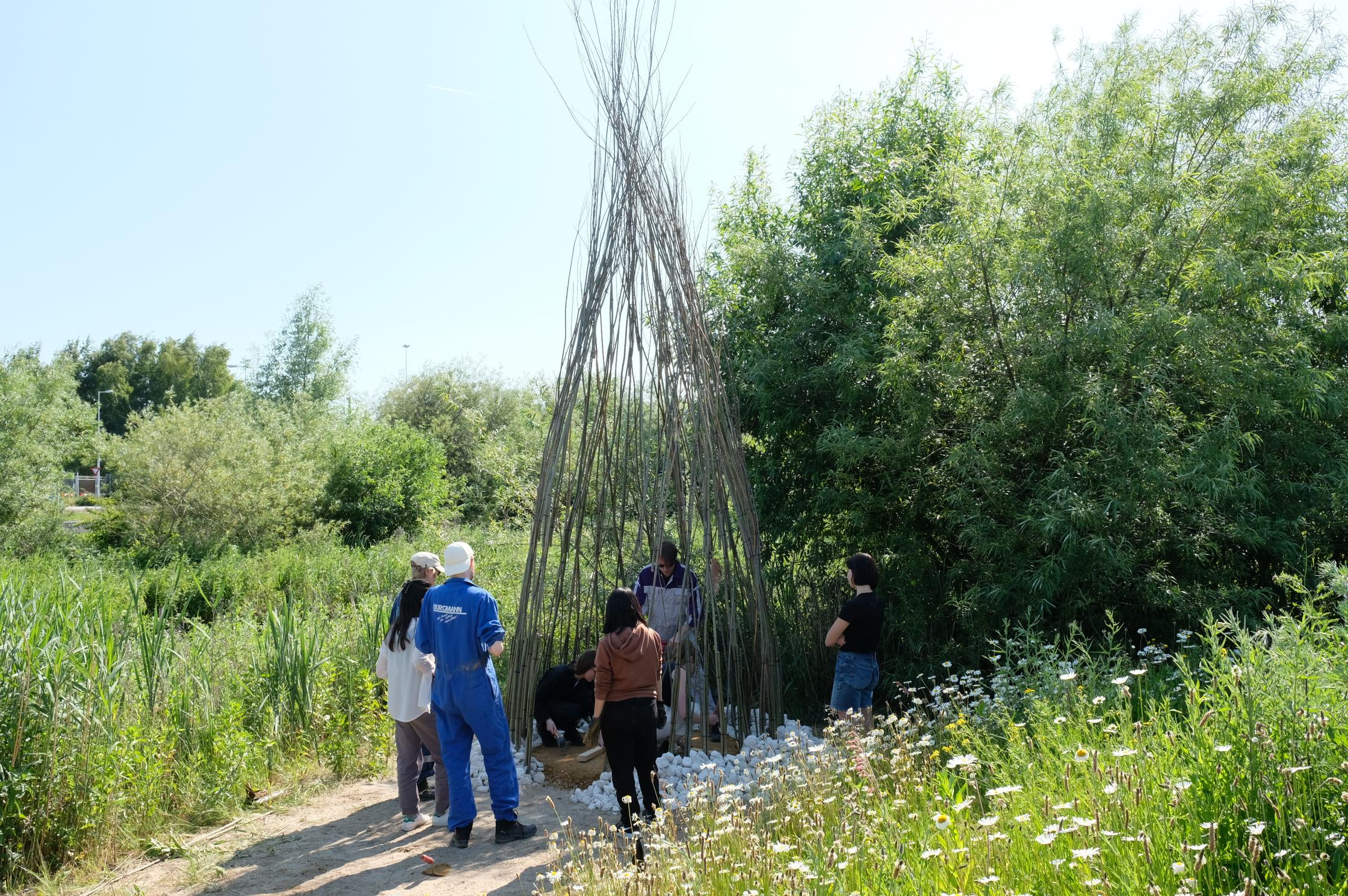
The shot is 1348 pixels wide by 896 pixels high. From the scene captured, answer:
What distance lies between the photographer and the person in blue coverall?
4043 mm

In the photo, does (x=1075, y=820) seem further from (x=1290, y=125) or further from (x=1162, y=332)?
(x=1290, y=125)

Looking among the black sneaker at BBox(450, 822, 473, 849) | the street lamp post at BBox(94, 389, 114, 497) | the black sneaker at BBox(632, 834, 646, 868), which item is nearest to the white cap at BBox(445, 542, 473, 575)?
the black sneaker at BBox(450, 822, 473, 849)

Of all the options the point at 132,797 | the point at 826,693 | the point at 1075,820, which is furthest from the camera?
the point at 826,693

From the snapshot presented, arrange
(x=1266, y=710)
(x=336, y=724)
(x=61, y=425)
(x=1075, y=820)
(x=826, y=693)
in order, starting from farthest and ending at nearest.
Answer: (x=61, y=425) < (x=826, y=693) < (x=336, y=724) < (x=1266, y=710) < (x=1075, y=820)

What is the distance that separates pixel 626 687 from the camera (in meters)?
3.76

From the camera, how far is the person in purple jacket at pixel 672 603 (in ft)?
16.3

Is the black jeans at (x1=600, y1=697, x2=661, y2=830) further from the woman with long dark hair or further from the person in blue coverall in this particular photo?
the woman with long dark hair

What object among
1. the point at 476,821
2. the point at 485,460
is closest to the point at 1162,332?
the point at 476,821

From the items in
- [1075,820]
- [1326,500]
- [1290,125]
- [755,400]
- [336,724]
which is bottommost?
[336,724]

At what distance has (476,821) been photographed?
4.41 meters

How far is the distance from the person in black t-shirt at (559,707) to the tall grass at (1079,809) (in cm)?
168

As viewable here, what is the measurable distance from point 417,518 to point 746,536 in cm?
1386

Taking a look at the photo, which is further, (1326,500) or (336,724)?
(336,724)

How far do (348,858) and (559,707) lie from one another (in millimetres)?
1521
